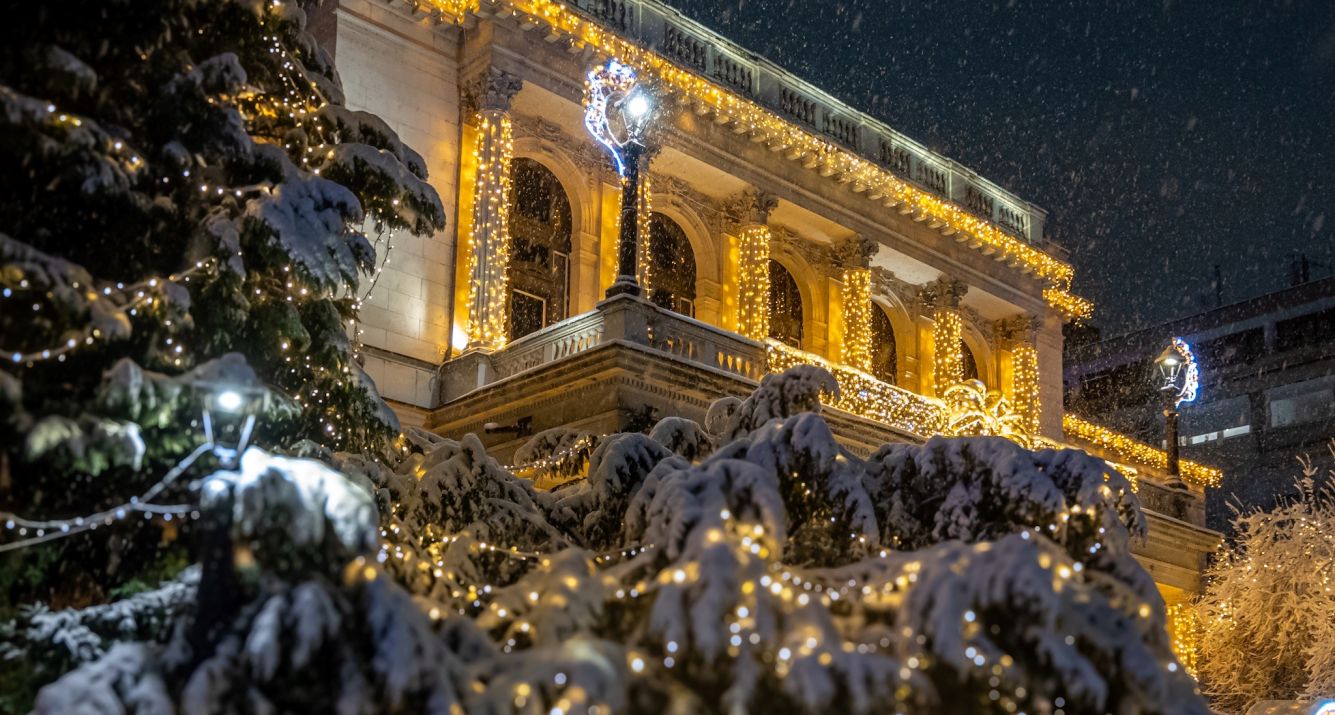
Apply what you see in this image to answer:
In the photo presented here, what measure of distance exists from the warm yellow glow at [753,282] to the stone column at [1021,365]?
9.19 meters

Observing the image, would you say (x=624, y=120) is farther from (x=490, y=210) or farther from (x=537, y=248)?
(x=537, y=248)

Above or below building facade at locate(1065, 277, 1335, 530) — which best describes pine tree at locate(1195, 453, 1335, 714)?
below

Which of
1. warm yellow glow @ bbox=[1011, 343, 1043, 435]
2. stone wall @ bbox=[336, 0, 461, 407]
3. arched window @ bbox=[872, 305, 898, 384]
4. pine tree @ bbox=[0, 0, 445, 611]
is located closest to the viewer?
pine tree @ bbox=[0, 0, 445, 611]

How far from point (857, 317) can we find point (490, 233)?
10.1 m

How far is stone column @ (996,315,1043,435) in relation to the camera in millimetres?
34031

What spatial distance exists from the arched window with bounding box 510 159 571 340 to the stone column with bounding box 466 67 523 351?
1.65m

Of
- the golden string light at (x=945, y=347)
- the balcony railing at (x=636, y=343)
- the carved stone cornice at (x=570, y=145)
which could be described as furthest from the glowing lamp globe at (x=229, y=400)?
the golden string light at (x=945, y=347)

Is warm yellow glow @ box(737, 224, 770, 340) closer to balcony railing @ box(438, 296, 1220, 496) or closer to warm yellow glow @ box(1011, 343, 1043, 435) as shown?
balcony railing @ box(438, 296, 1220, 496)

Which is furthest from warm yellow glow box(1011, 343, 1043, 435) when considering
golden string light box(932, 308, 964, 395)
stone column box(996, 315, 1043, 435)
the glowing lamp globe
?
the glowing lamp globe

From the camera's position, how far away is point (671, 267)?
27.8 meters

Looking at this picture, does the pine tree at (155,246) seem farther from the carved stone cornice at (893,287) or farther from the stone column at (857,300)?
the carved stone cornice at (893,287)

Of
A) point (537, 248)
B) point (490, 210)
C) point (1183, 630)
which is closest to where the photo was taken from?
point (490, 210)

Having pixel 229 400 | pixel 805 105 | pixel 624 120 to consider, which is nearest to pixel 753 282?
pixel 805 105

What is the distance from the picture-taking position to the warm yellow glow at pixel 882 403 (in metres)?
24.7
